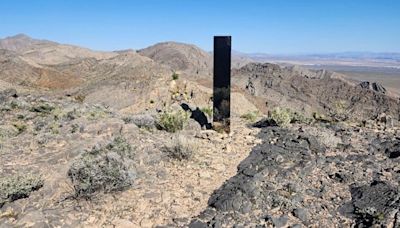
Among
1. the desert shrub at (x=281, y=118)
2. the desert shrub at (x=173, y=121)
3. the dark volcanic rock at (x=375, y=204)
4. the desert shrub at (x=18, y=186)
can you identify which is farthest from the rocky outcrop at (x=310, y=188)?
the desert shrub at (x=18, y=186)

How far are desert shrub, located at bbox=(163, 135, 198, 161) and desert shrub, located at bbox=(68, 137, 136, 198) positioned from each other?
3.40ft

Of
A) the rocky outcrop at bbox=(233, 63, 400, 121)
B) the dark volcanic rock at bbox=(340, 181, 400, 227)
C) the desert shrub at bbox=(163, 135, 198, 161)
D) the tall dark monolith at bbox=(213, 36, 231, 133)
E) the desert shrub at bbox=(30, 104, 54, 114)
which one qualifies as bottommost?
the rocky outcrop at bbox=(233, 63, 400, 121)

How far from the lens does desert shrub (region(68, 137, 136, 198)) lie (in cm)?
669

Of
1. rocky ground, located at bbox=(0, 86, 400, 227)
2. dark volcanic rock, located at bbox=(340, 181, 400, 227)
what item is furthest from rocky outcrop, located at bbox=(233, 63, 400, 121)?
dark volcanic rock, located at bbox=(340, 181, 400, 227)

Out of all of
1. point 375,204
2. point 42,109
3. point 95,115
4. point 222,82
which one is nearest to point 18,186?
point 375,204

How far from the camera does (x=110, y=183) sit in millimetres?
6824

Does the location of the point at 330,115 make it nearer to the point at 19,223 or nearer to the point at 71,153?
the point at 71,153

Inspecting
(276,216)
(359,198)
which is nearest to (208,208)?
(276,216)

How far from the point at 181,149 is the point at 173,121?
7.92ft

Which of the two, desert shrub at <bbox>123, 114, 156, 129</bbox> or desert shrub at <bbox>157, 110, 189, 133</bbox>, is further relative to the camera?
desert shrub at <bbox>123, 114, 156, 129</bbox>

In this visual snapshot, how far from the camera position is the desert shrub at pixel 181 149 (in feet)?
27.4

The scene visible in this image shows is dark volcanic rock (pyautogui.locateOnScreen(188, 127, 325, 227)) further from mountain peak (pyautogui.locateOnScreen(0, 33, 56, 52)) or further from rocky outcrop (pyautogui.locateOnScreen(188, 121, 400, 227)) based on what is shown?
mountain peak (pyautogui.locateOnScreen(0, 33, 56, 52))

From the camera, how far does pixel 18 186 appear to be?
657cm

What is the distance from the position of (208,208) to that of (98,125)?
4.94 m
